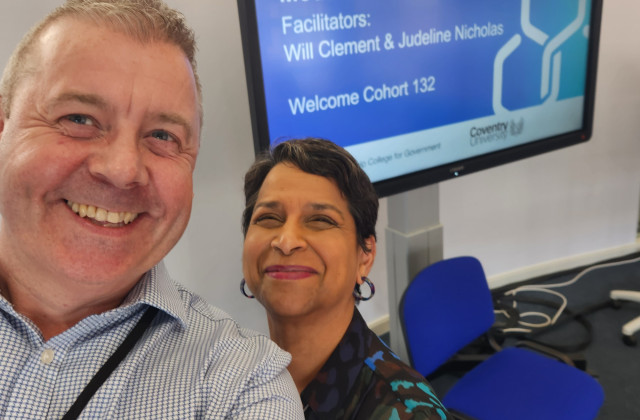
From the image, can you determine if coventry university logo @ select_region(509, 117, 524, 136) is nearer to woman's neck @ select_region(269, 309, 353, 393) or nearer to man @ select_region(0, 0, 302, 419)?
woman's neck @ select_region(269, 309, 353, 393)

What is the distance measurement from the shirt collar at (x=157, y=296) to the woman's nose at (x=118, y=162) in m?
0.20

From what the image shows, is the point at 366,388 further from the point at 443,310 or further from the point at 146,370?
the point at 443,310

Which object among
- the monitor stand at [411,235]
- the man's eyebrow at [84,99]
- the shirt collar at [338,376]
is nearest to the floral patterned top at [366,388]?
the shirt collar at [338,376]

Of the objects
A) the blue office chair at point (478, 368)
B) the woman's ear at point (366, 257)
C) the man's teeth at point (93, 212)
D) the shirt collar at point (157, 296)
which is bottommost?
the blue office chair at point (478, 368)

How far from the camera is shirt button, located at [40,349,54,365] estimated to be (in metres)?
0.81

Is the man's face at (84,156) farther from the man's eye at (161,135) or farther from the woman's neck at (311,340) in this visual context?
the woman's neck at (311,340)

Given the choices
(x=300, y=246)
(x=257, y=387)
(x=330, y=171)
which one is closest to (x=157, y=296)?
(x=257, y=387)

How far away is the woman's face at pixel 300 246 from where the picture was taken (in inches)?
50.1

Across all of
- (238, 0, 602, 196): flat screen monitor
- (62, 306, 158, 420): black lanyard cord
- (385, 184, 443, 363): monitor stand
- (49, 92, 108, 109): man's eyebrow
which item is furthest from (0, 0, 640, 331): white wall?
(62, 306, 158, 420): black lanyard cord

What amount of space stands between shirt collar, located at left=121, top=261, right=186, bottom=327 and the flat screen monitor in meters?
0.69

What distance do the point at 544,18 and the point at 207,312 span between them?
2002mm

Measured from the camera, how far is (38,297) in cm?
88

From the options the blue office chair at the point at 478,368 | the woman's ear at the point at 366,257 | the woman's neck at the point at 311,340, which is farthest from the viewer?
the blue office chair at the point at 478,368

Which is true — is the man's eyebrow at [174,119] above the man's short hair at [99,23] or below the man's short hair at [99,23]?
below
